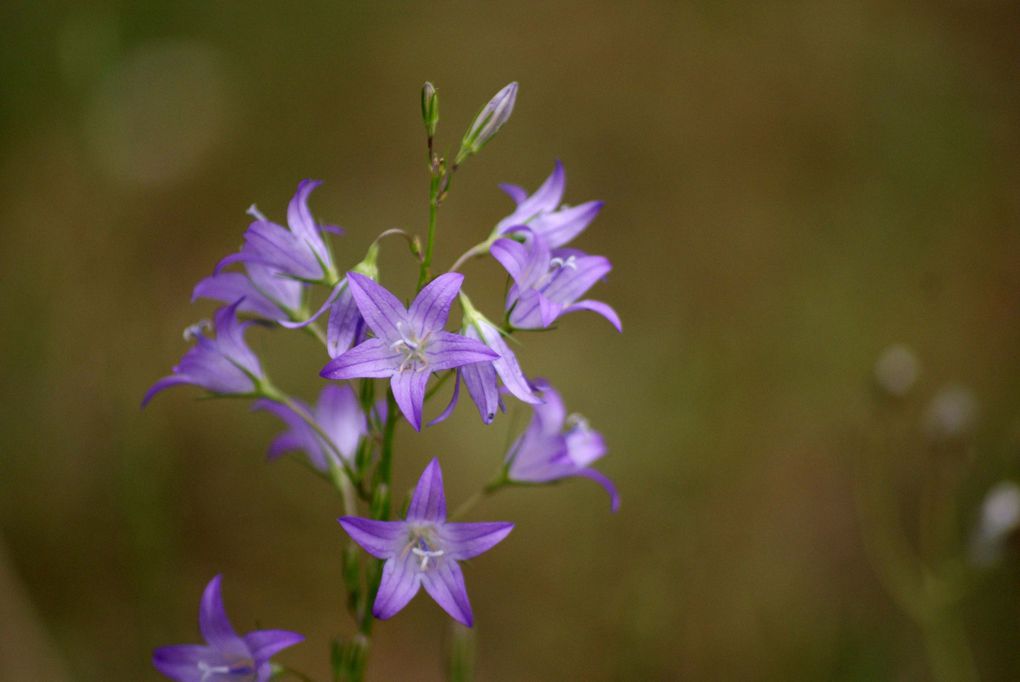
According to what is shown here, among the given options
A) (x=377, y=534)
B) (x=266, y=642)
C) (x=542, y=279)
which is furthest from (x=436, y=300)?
(x=266, y=642)

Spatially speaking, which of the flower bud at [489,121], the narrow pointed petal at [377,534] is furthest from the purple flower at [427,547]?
the flower bud at [489,121]

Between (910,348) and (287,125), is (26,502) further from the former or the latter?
(910,348)

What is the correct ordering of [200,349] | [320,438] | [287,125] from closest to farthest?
[200,349]
[320,438]
[287,125]

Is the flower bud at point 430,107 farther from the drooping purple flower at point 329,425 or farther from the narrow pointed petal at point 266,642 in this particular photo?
the narrow pointed petal at point 266,642

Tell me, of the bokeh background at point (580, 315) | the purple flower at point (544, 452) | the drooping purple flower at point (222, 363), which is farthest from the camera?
the bokeh background at point (580, 315)

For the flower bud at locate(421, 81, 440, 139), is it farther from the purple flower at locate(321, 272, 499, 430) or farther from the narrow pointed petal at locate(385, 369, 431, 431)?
the narrow pointed petal at locate(385, 369, 431, 431)

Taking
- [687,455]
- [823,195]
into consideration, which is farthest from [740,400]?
[823,195]

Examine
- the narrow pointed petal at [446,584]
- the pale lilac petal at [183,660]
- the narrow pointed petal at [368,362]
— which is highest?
the narrow pointed petal at [368,362]
